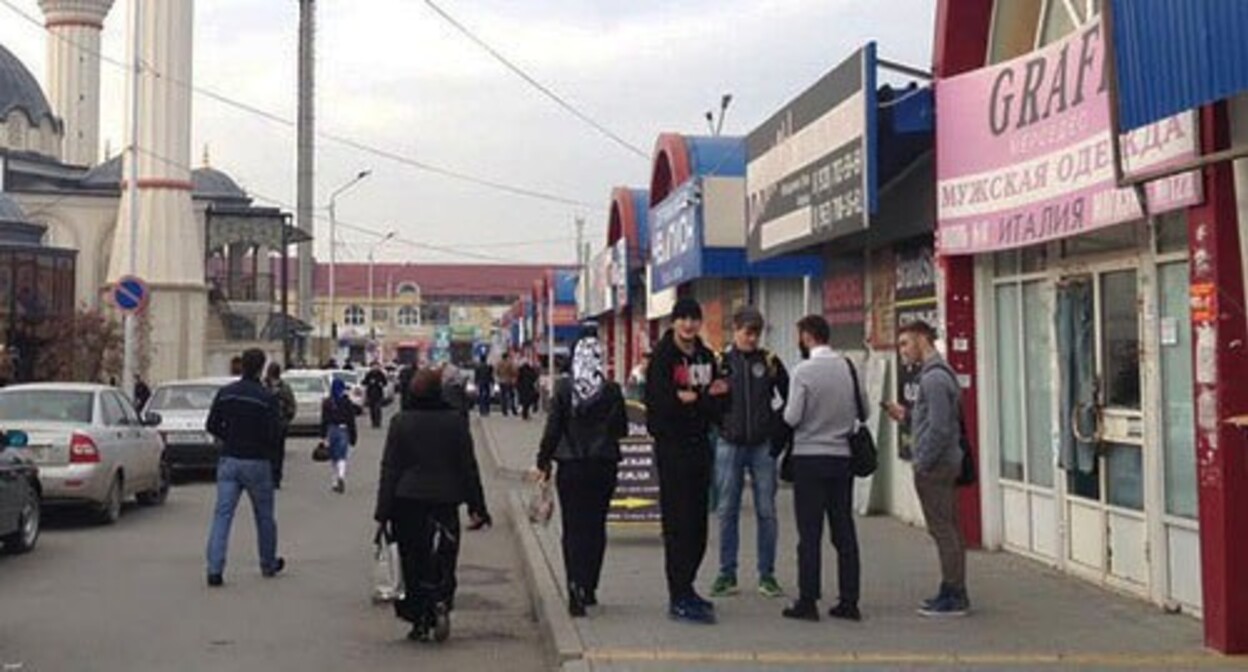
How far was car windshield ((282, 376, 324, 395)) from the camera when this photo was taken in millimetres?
35781

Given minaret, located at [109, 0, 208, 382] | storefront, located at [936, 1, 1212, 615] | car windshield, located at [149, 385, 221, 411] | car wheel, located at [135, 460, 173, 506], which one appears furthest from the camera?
minaret, located at [109, 0, 208, 382]

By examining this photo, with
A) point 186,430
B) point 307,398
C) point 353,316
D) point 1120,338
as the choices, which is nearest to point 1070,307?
point 1120,338

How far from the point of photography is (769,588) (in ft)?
33.4

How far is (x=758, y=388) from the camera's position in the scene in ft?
33.0

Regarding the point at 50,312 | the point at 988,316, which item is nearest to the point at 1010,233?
the point at 988,316

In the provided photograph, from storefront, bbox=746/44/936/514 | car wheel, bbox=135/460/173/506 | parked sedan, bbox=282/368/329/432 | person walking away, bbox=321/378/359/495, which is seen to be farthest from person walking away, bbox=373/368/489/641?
parked sedan, bbox=282/368/329/432

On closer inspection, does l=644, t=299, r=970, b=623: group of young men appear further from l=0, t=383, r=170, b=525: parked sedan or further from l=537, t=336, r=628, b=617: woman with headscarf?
l=0, t=383, r=170, b=525: parked sedan

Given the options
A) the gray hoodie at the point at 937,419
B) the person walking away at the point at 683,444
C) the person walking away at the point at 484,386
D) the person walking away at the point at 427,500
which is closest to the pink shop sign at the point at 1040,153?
the gray hoodie at the point at 937,419

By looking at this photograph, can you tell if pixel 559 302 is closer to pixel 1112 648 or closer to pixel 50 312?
pixel 50 312

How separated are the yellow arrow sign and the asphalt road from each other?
1.04m

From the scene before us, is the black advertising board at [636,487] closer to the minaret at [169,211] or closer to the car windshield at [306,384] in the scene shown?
the car windshield at [306,384]

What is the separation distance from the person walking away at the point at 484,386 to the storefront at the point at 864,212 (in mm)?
27229

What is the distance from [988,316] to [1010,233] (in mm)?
1733

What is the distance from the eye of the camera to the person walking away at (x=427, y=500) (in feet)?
29.8
